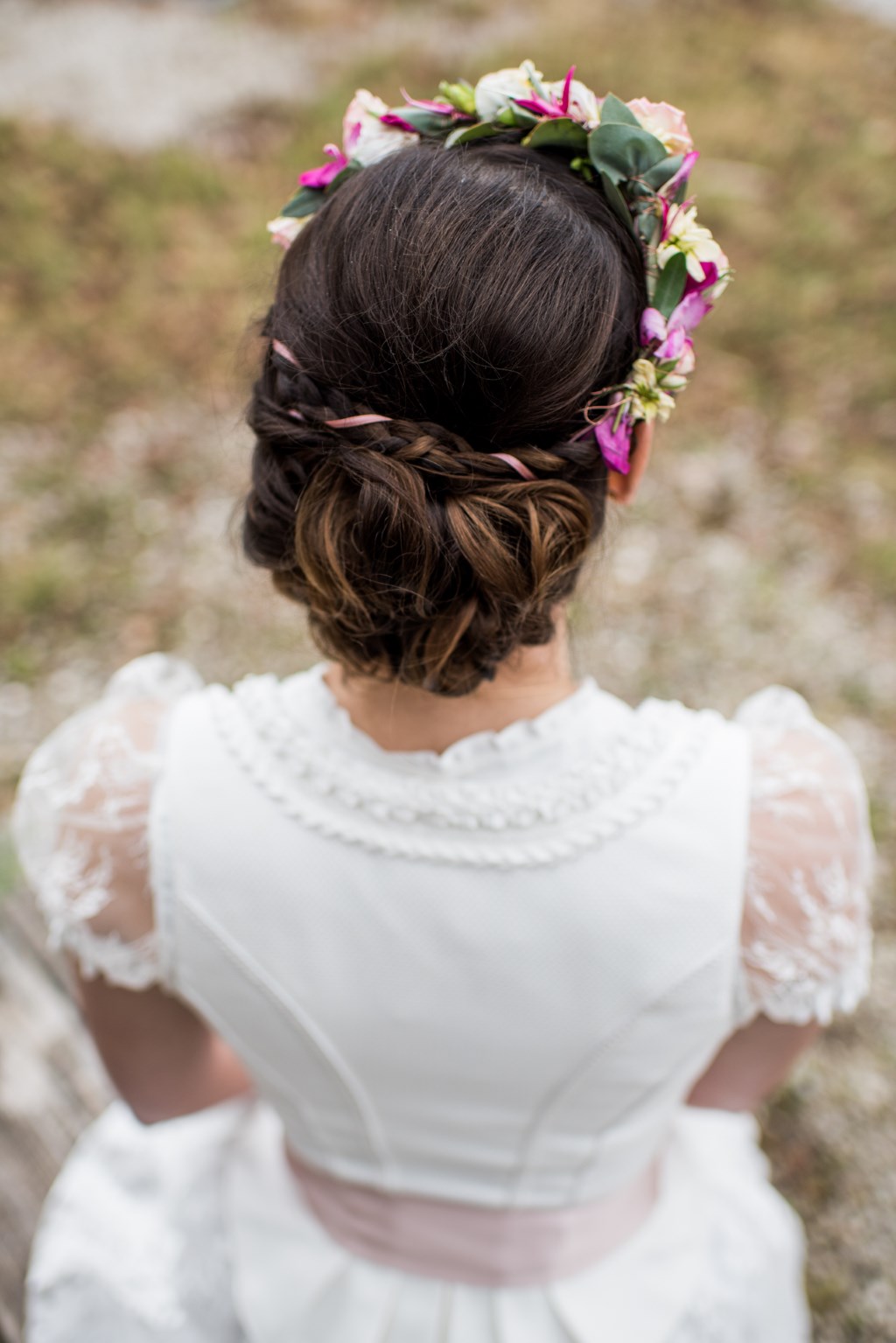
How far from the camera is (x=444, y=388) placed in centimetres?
86

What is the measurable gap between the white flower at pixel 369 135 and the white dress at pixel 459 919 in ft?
1.83

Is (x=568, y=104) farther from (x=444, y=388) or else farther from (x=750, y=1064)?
(x=750, y=1064)

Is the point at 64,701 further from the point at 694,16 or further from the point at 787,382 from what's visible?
the point at 694,16

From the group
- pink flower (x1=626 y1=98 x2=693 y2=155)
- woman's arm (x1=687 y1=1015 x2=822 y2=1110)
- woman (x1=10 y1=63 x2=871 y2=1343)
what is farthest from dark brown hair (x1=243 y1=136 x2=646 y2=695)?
woman's arm (x1=687 y1=1015 x2=822 y2=1110)

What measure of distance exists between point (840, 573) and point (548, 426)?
8.43ft

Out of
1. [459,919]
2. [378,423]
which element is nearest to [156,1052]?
[459,919]

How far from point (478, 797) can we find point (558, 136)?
0.64 metres

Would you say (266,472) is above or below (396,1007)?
above

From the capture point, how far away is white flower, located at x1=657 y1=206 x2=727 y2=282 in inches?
37.9

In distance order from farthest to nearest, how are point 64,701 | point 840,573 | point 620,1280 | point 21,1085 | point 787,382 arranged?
point 787,382
point 840,573
point 64,701
point 21,1085
point 620,1280

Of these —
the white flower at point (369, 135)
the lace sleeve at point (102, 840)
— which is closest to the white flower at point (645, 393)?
the white flower at point (369, 135)

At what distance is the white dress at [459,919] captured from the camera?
3.24ft

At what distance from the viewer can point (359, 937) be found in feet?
3.29

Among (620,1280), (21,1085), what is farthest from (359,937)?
(21,1085)
